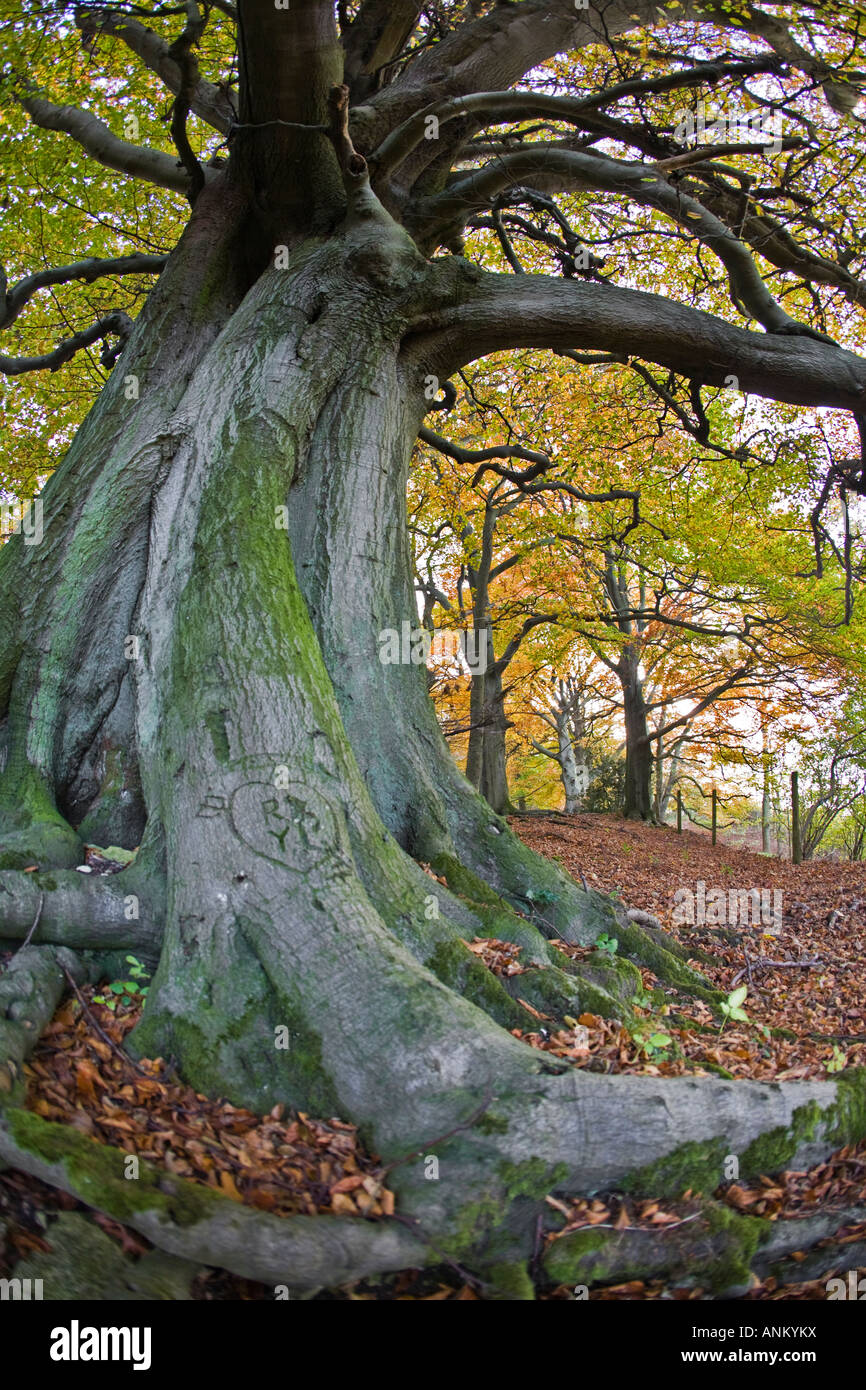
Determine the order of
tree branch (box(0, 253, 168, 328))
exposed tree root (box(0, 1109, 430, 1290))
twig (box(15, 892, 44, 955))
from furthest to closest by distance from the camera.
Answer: tree branch (box(0, 253, 168, 328)) → twig (box(15, 892, 44, 955)) → exposed tree root (box(0, 1109, 430, 1290))

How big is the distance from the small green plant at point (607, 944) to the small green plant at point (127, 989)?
2.64m

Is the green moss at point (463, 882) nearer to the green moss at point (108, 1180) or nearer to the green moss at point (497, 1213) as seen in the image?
the green moss at point (497, 1213)

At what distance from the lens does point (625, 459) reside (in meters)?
14.0

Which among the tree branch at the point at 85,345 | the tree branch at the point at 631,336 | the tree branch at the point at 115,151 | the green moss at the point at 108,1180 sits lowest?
the green moss at the point at 108,1180

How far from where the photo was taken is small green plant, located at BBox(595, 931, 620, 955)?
510cm

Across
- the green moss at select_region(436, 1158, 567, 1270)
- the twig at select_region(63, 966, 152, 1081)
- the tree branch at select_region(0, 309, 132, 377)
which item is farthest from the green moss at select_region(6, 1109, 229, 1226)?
the tree branch at select_region(0, 309, 132, 377)

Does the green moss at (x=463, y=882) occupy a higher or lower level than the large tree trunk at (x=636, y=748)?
lower

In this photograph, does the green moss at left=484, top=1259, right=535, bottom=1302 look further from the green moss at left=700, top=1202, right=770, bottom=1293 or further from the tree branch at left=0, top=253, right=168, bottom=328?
the tree branch at left=0, top=253, right=168, bottom=328

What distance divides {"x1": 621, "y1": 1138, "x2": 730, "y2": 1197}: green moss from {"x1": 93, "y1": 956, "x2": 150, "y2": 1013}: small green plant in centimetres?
211

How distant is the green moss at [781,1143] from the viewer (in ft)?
10.3

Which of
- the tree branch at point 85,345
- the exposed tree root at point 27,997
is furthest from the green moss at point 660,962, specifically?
the tree branch at point 85,345

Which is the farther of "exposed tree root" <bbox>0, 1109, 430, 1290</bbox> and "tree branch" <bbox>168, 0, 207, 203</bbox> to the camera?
"tree branch" <bbox>168, 0, 207, 203</bbox>

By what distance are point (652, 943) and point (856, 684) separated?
10.9 metres
